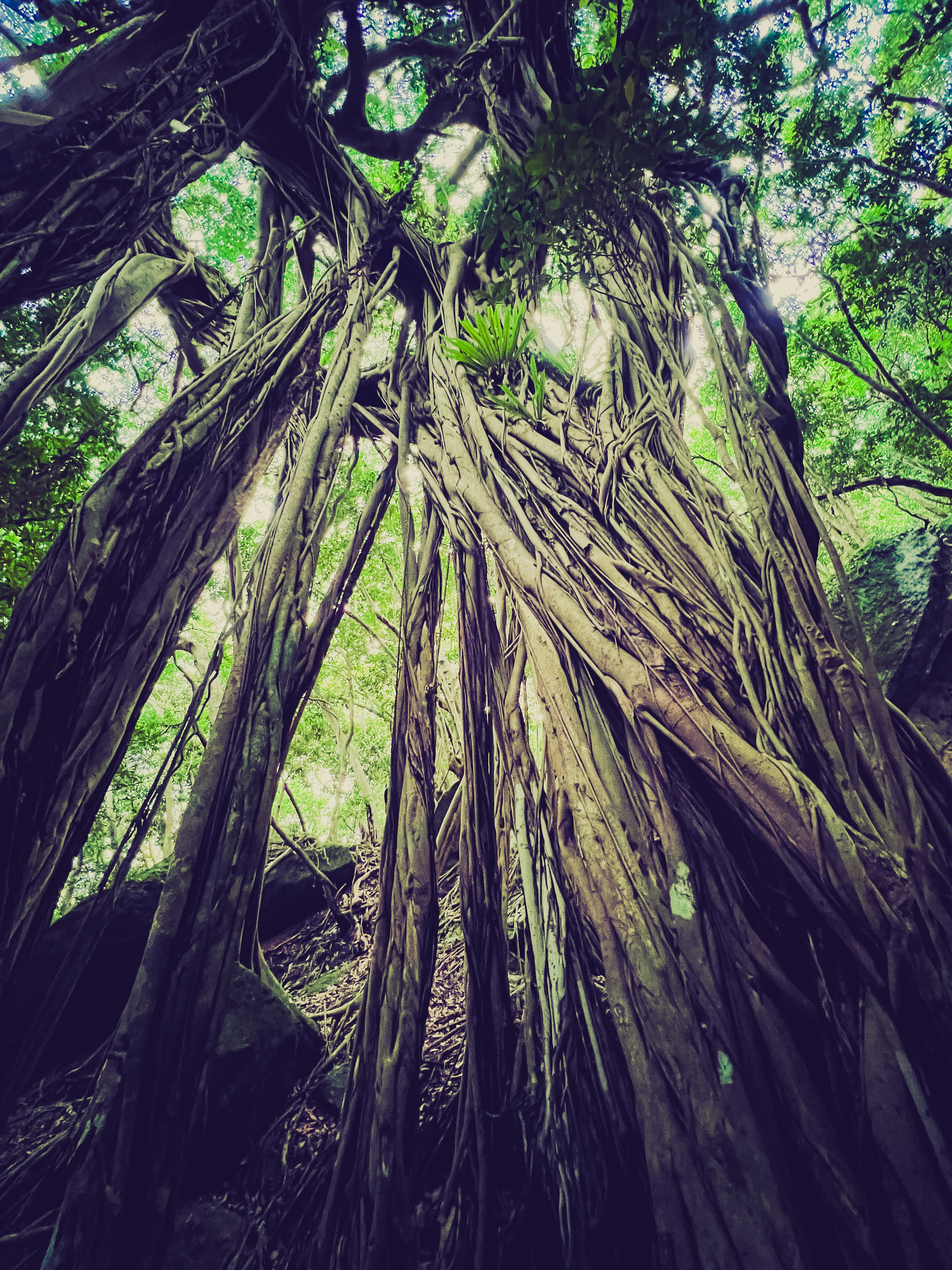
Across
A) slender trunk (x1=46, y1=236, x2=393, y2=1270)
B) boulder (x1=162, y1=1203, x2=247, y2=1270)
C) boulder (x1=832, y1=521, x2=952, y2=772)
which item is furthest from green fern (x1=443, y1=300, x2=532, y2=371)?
boulder (x1=162, y1=1203, x2=247, y2=1270)

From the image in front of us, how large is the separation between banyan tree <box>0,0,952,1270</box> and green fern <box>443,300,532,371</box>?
0.01 metres

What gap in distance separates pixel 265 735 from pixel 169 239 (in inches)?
87.8

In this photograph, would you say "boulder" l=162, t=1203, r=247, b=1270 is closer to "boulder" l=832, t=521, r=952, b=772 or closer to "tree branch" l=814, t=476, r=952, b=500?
"boulder" l=832, t=521, r=952, b=772

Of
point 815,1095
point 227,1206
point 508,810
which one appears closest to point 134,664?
point 508,810

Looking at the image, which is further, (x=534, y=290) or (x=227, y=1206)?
(x=534, y=290)

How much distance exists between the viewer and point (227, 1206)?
116 centimetres

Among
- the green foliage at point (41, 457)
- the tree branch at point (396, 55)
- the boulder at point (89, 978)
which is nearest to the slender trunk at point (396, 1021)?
the boulder at point (89, 978)

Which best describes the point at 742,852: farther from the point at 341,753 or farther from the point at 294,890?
the point at 341,753

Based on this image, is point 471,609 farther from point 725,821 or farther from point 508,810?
point 725,821

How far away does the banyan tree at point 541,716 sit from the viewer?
760mm

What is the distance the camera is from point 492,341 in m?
1.83

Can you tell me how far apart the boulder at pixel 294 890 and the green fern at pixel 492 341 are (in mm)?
2276

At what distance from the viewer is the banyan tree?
0.76 meters

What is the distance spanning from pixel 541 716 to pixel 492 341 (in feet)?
4.50
